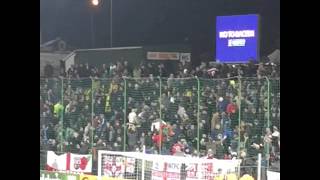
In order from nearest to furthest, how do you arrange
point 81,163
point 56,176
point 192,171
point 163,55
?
1. point 192,171
2. point 81,163
3. point 56,176
4. point 163,55

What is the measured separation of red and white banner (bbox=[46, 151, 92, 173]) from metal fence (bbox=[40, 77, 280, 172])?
77mm

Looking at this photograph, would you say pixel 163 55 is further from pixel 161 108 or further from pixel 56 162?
pixel 56 162

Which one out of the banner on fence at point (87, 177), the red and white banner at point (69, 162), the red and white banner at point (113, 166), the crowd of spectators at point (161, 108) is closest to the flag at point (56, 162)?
the red and white banner at point (69, 162)

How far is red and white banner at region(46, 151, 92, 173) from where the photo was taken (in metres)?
5.04

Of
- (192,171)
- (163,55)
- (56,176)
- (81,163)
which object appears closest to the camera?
(192,171)

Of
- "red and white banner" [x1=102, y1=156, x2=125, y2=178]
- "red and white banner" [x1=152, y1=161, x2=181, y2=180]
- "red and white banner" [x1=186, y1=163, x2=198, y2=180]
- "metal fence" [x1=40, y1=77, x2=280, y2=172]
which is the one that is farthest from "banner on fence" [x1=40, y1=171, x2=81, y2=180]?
"red and white banner" [x1=186, y1=163, x2=198, y2=180]

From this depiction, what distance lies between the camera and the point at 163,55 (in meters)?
5.57

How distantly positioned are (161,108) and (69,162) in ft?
3.46

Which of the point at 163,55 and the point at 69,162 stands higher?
the point at 163,55

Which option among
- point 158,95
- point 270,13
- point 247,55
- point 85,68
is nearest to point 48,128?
point 85,68

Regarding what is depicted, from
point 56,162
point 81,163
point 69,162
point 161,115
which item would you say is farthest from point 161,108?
point 56,162

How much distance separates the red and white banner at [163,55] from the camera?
18.0ft

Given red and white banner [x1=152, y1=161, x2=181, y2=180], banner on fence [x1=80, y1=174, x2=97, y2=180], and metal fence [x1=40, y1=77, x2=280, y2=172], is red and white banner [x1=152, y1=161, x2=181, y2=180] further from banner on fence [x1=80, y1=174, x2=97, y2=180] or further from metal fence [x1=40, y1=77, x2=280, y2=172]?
banner on fence [x1=80, y1=174, x2=97, y2=180]
